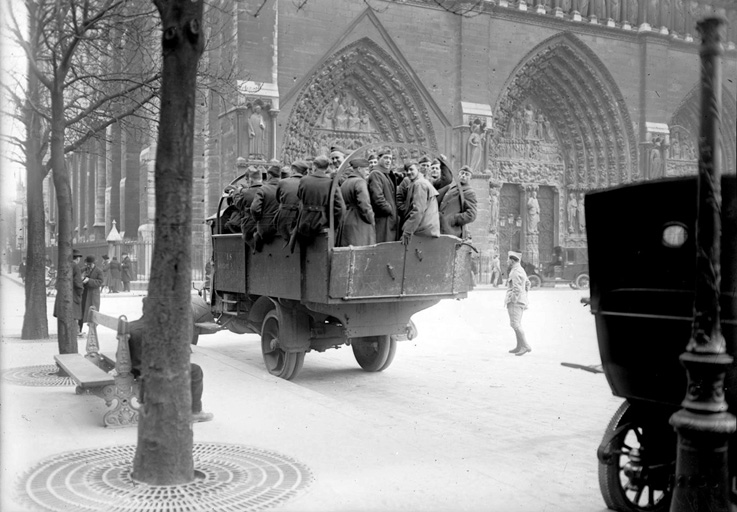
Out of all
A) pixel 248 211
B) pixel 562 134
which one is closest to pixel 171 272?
pixel 248 211

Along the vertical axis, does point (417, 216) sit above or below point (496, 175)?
below

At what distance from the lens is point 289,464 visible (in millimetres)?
5395

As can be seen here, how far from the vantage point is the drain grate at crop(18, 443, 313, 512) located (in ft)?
14.7

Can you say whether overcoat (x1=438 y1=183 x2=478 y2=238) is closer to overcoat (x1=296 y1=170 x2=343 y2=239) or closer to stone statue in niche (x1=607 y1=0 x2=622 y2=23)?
overcoat (x1=296 y1=170 x2=343 y2=239)

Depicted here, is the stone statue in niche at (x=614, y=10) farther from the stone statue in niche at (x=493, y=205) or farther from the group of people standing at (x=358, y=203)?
the group of people standing at (x=358, y=203)

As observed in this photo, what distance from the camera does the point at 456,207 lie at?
9.97 metres

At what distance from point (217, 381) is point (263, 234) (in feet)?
6.80

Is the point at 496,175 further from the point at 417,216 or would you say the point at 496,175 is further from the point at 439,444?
the point at 439,444

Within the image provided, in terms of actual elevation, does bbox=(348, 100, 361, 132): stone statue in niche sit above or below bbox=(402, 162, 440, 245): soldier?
above

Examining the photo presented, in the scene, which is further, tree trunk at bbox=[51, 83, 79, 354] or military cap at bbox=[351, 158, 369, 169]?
tree trunk at bbox=[51, 83, 79, 354]

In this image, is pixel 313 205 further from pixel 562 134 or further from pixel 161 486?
pixel 562 134

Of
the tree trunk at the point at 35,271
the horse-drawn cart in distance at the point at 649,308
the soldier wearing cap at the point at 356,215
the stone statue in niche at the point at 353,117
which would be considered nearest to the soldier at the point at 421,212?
the soldier wearing cap at the point at 356,215

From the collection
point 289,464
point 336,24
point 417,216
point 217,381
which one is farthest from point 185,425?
point 336,24

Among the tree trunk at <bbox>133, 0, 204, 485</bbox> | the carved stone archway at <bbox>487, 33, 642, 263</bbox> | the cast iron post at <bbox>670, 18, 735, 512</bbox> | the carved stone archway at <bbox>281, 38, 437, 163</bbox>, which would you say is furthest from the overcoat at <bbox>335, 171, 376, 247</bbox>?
the carved stone archway at <bbox>487, 33, 642, 263</bbox>
